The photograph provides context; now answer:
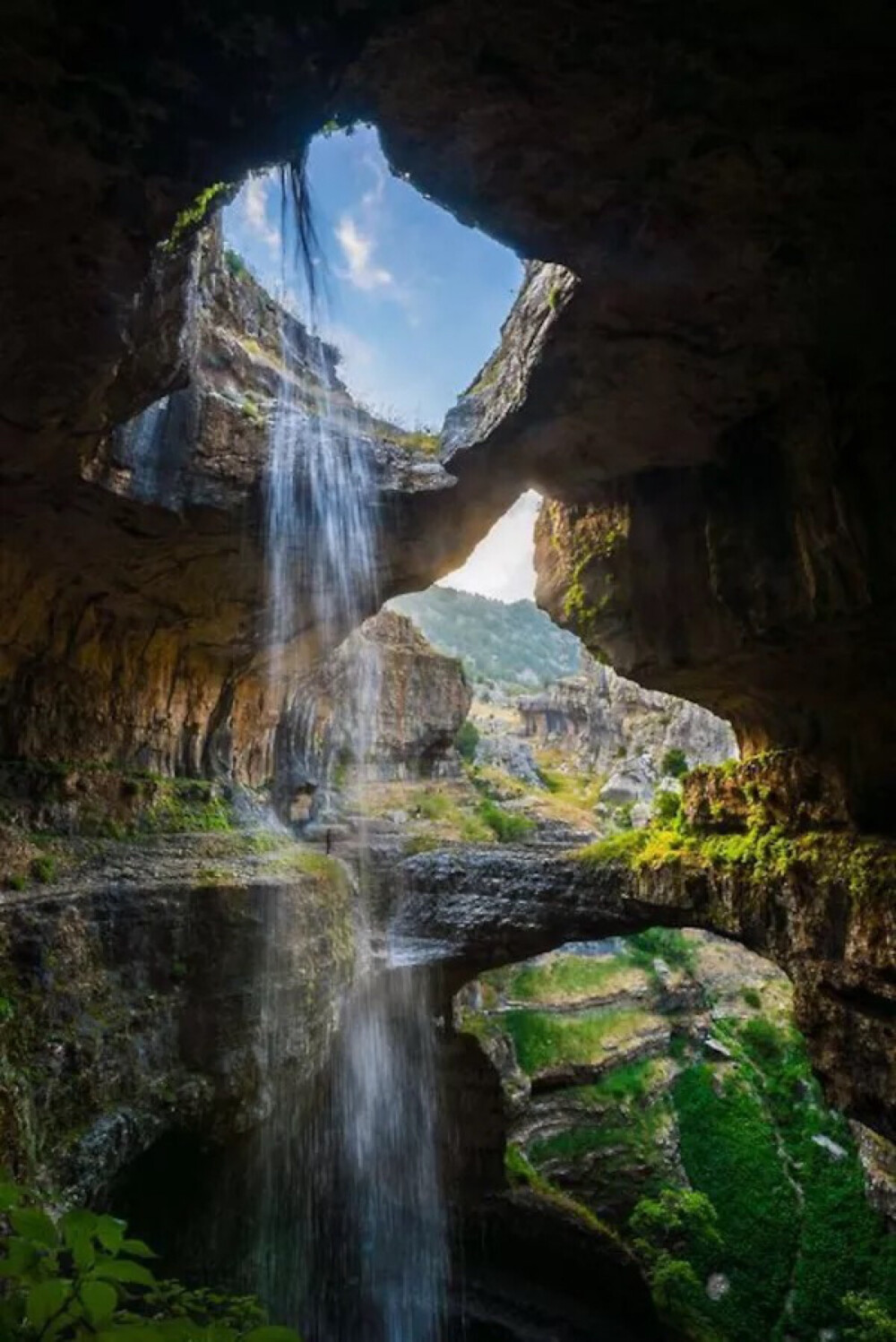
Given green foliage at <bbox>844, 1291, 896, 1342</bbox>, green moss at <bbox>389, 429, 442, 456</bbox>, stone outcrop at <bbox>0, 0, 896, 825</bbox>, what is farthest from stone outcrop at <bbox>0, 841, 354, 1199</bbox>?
green foliage at <bbox>844, 1291, 896, 1342</bbox>

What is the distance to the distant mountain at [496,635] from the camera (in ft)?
262

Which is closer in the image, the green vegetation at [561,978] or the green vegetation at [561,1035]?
the green vegetation at [561,1035]

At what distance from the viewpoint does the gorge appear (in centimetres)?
456

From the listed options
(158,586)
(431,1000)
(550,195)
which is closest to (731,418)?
(550,195)

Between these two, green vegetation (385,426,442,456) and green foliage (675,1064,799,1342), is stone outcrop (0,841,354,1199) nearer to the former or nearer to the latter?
green vegetation (385,426,442,456)

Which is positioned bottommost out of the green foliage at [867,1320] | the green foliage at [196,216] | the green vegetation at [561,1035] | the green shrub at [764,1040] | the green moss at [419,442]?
the green foliage at [867,1320]

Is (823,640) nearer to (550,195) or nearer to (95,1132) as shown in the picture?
(550,195)

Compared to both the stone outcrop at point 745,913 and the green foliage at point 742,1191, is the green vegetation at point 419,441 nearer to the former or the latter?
the stone outcrop at point 745,913

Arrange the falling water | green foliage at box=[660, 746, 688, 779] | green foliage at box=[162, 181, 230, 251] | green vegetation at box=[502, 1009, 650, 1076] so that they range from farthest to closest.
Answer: green foliage at box=[660, 746, 688, 779] < green vegetation at box=[502, 1009, 650, 1076] < the falling water < green foliage at box=[162, 181, 230, 251]

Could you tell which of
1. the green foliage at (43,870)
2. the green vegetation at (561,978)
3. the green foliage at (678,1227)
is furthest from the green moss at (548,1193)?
the green foliage at (43,870)

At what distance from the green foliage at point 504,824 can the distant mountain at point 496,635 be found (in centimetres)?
4992

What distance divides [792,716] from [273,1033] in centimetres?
771

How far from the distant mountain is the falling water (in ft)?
199

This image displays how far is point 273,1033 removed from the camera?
314 inches
